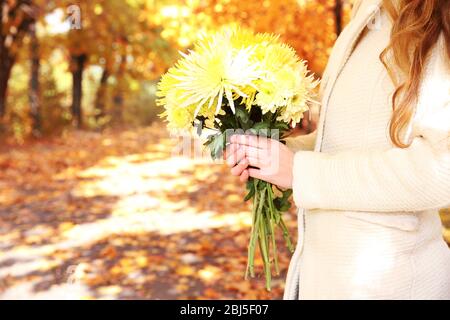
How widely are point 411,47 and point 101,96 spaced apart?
54.2 ft

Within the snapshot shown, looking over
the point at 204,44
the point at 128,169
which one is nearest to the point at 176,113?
the point at 204,44

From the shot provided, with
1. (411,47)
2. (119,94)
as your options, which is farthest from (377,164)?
(119,94)

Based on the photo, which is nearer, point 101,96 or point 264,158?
point 264,158

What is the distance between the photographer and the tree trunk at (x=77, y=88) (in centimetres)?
1461

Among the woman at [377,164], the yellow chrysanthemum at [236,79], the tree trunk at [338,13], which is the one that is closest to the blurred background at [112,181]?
the tree trunk at [338,13]

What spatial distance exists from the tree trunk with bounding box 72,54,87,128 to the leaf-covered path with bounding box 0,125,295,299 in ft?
13.4

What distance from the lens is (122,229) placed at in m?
6.14

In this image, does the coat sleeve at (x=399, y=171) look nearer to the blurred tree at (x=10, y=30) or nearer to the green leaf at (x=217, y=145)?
the green leaf at (x=217, y=145)

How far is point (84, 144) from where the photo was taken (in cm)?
1231

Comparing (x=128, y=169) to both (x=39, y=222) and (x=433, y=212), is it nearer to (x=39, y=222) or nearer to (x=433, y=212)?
(x=39, y=222)

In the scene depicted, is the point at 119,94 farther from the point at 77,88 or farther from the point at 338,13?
the point at 338,13

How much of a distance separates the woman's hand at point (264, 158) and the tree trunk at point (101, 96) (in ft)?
49.5

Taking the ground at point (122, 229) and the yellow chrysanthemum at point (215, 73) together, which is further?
the ground at point (122, 229)

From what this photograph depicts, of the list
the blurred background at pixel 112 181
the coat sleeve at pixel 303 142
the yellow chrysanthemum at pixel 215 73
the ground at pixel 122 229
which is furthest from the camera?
the blurred background at pixel 112 181
